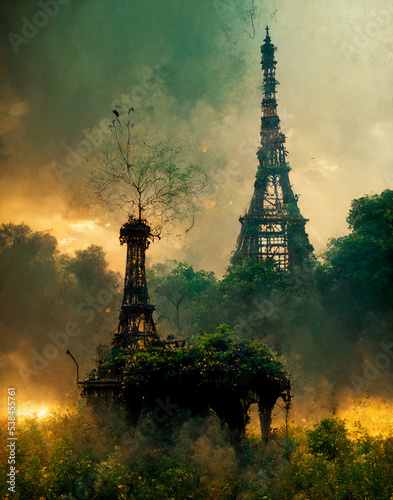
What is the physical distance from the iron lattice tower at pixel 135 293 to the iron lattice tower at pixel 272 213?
16611 millimetres

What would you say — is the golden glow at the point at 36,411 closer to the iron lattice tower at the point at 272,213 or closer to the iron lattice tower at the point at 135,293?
the iron lattice tower at the point at 135,293

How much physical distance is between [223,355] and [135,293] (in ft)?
32.5

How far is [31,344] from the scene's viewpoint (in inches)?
1630

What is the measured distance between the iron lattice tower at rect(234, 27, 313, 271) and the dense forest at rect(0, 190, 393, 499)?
437 centimetres

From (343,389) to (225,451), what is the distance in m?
12.2

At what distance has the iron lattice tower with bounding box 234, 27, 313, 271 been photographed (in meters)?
46.9

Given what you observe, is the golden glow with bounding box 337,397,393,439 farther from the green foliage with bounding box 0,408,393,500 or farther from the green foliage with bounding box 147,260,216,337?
the green foliage with bounding box 147,260,216,337

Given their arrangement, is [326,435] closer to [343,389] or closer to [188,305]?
[343,389]

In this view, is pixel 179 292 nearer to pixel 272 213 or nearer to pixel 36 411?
pixel 272 213


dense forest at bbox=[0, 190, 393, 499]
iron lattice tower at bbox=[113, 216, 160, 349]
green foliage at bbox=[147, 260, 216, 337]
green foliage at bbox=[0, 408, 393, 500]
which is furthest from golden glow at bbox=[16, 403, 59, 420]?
green foliage at bbox=[147, 260, 216, 337]

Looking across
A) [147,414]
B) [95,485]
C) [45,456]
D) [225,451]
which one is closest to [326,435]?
[225,451]

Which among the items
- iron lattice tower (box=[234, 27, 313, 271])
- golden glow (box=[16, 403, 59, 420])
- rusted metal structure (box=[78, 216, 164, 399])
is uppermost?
iron lattice tower (box=[234, 27, 313, 271])

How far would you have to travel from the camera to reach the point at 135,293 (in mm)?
30297

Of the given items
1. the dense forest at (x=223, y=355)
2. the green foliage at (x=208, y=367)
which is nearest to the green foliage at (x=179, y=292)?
the dense forest at (x=223, y=355)
